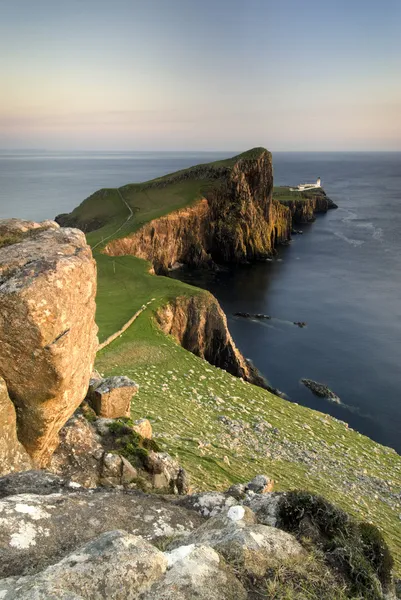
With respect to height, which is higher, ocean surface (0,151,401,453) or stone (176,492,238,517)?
stone (176,492,238,517)

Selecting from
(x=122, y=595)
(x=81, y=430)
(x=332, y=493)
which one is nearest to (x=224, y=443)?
(x=332, y=493)

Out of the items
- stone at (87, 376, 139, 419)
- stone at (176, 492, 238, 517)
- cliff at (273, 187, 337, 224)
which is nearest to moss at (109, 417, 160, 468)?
stone at (87, 376, 139, 419)

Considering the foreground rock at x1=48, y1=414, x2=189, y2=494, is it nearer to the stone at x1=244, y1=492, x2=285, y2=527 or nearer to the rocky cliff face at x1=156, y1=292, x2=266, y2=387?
the stone at x1=244, y1=492, x2=285, y2=527

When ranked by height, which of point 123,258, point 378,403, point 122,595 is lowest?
point 378,403

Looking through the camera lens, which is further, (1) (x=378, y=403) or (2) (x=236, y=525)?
(1) (x=378, y=403)

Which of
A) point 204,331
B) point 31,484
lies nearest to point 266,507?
point 31,484

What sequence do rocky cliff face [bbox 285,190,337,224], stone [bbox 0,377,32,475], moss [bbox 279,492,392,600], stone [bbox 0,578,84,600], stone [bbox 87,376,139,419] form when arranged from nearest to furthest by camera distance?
stone [bbox 0,578,84,600]
moss [bbox 279,492,392,600]
stone [bbox 0,377,32,475]
stone [bbox 87,376,139,419]
rocky cliff face [bbox 285,190,337,224]

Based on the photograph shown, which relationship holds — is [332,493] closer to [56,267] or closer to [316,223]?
[56,267]

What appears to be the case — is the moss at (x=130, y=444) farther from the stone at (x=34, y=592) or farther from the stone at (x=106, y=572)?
the stone at (x=34, y=592)
